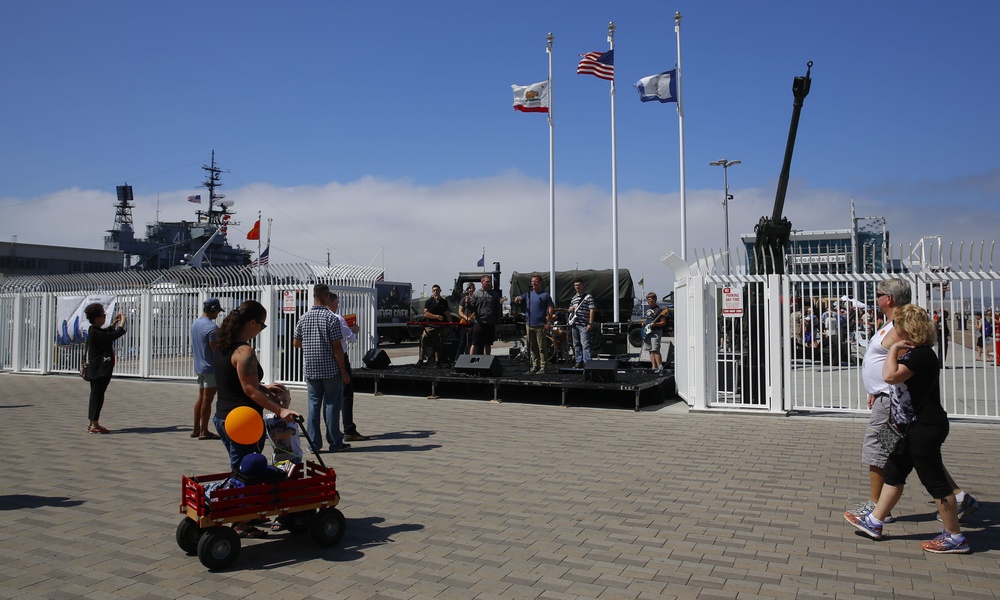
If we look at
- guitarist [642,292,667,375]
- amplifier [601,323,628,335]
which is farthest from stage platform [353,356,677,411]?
amplifier [601,323,628,335]

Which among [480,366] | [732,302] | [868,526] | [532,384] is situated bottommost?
[868,526]

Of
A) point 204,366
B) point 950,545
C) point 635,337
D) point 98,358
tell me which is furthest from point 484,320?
point 950,545

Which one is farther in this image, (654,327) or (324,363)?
(654,327)

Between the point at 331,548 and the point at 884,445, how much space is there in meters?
3.79

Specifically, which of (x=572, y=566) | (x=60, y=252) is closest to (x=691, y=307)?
(x=572, y=566)

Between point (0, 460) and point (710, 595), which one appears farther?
point (0, 460)

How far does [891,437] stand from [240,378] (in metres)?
4.41

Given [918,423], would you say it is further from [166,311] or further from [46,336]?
[46,336]

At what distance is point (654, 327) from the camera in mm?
14422

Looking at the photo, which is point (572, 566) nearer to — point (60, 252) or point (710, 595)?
point (710, 595)

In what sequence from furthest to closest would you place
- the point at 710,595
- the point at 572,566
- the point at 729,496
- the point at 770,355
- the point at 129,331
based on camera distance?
the point at 129,331, the point at 770,355, the point at 729,496, the point at 572,566, the point at 710,595

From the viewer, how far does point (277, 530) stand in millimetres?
5219

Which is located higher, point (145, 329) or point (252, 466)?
point (145, 329)

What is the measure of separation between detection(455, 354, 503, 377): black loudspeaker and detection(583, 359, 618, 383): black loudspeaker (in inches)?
68.4
